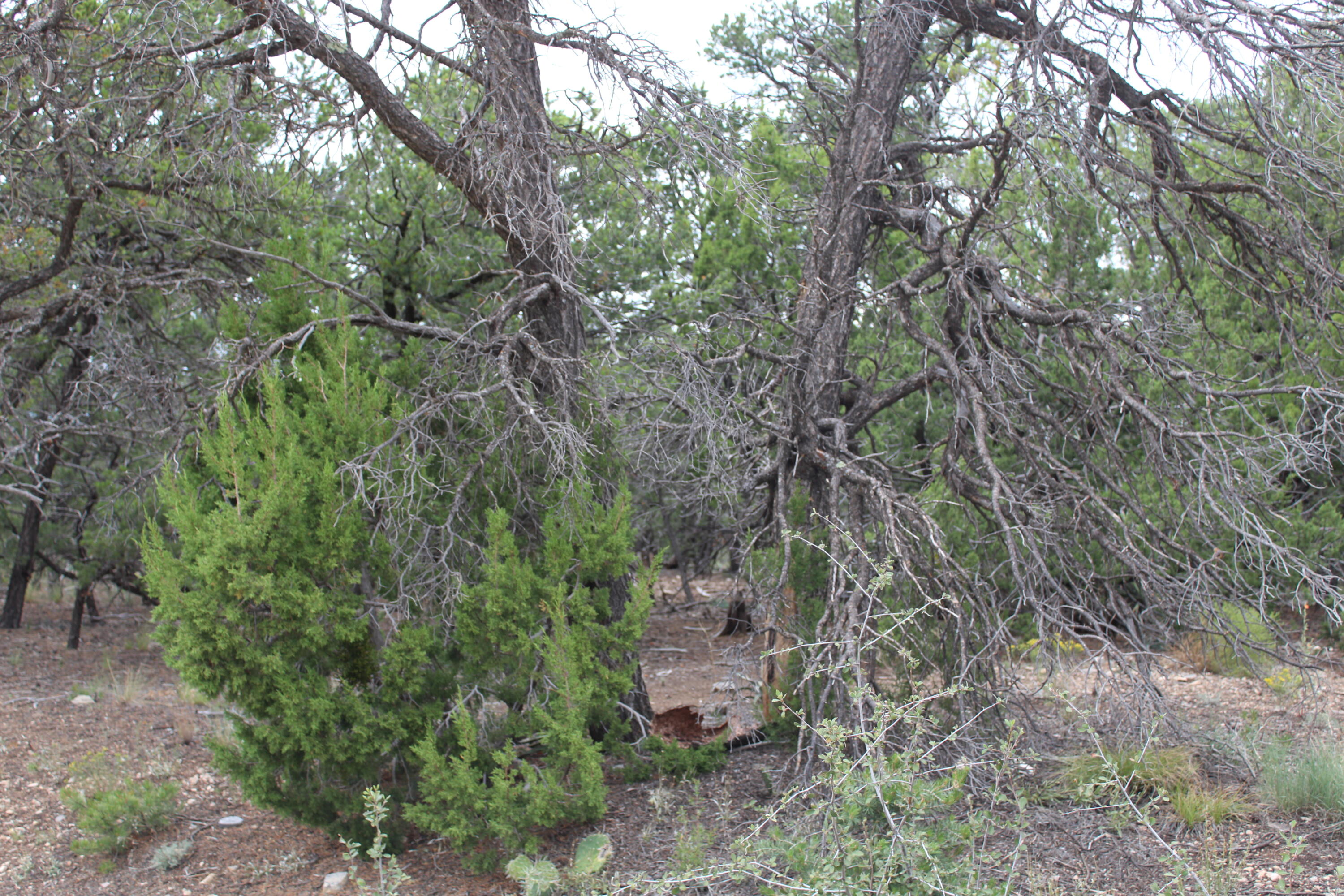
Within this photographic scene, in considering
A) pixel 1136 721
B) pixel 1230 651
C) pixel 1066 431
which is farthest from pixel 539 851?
pixel 1230 651

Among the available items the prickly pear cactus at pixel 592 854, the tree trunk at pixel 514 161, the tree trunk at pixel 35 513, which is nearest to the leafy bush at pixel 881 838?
the prickly pear cactus at pixel 592 854

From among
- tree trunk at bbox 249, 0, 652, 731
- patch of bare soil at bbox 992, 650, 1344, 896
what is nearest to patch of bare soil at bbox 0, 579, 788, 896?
tree trunk at bbox 249, 0, 652, 731

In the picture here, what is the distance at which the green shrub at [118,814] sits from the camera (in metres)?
4.79

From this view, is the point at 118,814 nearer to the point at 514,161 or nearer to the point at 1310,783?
the point at 514,161

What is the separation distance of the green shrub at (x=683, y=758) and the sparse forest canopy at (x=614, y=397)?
1.31ft

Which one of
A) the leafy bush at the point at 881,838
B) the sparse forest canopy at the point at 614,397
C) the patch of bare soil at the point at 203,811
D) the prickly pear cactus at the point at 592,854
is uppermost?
the sparse forest canopy at the point at 614,397

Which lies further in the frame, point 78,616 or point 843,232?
point 78,616

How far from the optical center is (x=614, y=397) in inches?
195

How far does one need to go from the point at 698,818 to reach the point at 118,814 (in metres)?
2.86

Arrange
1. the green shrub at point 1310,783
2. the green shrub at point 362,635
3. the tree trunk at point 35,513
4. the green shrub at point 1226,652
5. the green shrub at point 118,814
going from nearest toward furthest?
the green shrub at point 362,635 < the green shrub at point 1310,783 < the green shrub at point 118,814 < the green shrub at point 1226,652 < the tree trunk at point 35,513

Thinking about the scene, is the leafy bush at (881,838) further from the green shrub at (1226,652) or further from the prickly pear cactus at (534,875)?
the green shrub at (1226,652)

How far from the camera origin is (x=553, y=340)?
5160 millimetres

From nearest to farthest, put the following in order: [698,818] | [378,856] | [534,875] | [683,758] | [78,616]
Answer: [378,856], [534,875], [698,818], [683,758], [78,616]

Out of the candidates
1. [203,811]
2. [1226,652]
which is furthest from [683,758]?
[1226,652]
